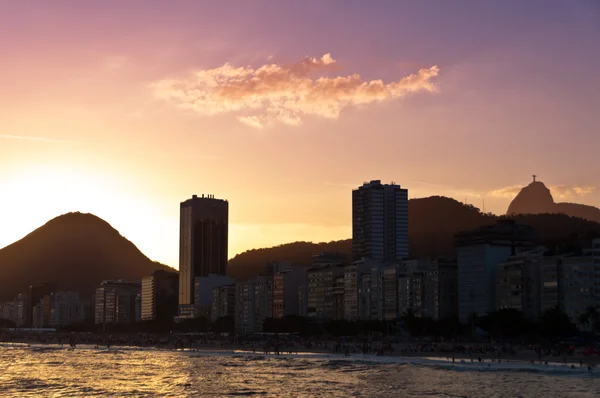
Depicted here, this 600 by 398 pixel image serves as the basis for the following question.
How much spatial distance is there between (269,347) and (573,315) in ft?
203

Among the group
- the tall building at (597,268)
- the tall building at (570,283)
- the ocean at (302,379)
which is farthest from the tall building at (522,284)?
the ocean at (302,379)

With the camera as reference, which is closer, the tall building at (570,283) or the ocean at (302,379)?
the ocean at (302,379)

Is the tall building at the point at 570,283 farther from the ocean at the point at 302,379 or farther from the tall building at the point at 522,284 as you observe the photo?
the ocean at the point at 302,379

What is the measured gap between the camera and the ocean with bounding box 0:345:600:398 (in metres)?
83.9

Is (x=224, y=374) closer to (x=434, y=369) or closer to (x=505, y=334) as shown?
(x=434, y=369)

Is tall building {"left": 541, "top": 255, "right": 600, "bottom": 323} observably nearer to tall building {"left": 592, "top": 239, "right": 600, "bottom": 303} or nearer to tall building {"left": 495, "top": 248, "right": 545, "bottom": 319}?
tall building {"left": 592, "top": 239, "right": 600, "bottom": 303}

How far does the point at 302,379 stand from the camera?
98.0 meters

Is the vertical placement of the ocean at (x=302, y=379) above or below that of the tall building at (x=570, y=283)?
below

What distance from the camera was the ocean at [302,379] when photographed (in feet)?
275

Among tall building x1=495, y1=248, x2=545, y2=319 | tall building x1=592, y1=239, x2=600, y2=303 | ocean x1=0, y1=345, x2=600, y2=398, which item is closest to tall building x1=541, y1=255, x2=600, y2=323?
tall building x1=592, y1=239, x2=600, y2=303

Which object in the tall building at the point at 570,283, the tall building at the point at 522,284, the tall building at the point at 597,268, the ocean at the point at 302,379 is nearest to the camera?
the ocean at the point at 302,379

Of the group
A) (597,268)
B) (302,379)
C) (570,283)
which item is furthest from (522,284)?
(302,379)

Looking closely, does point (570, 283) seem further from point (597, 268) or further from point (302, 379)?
point (302, 379)

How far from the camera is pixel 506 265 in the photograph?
19550 cm
